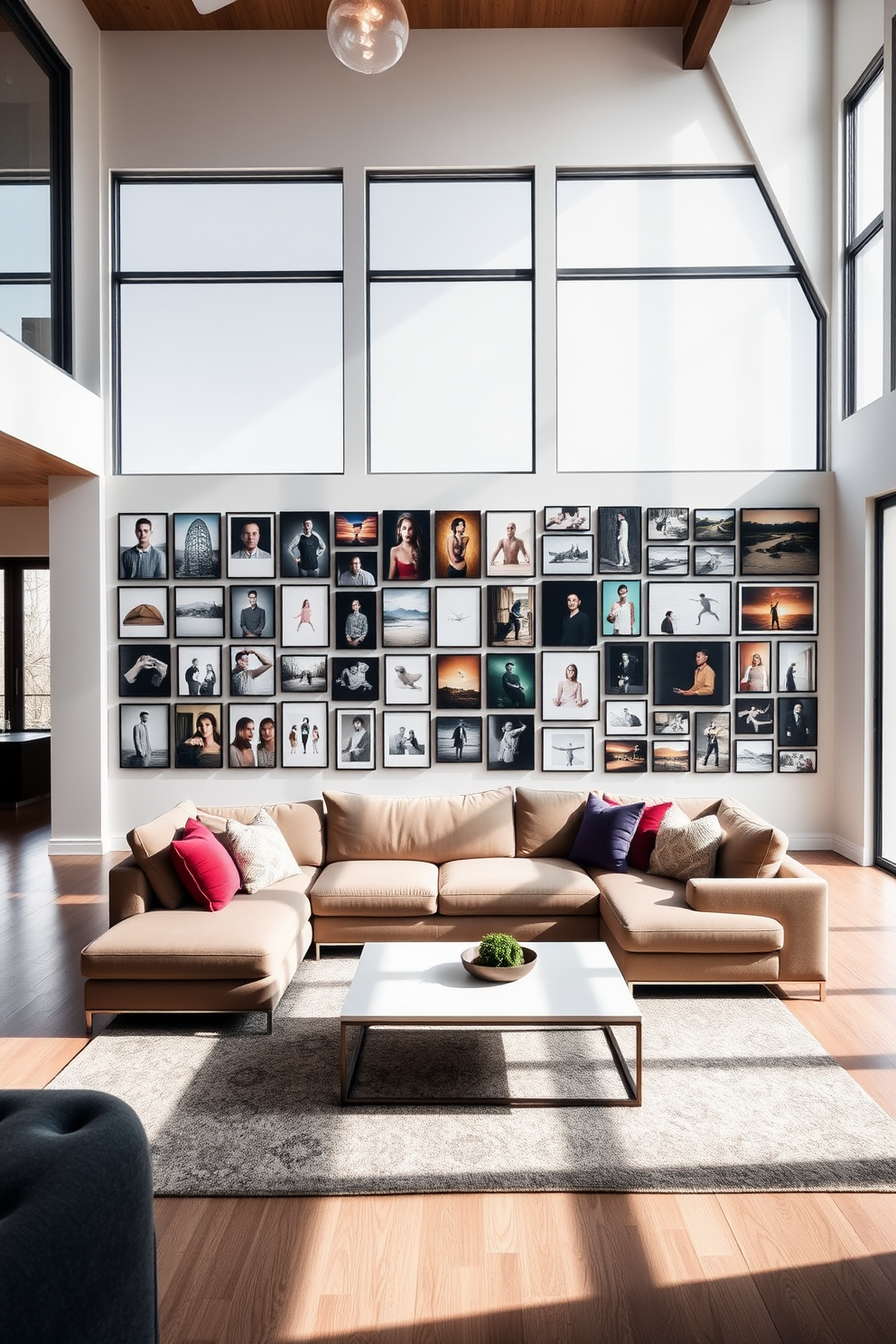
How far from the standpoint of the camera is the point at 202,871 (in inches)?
166

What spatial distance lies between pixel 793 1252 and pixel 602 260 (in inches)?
271

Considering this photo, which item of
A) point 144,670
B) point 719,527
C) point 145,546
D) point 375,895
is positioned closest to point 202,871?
point 375,895

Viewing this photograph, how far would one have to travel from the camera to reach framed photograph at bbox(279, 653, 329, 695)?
7.09 m

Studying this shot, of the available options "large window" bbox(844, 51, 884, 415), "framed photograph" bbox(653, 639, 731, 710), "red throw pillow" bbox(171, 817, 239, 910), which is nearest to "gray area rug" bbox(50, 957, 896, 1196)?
"red throw pillow" bbox(171, 817, 239, 910)

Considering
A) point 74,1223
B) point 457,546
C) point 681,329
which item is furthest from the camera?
point 681,329

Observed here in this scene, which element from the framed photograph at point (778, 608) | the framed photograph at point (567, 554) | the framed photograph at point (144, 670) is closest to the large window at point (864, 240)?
the framed photograph at point (778, 608)

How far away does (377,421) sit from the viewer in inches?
284

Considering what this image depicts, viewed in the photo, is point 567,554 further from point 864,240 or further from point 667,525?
point 864,240

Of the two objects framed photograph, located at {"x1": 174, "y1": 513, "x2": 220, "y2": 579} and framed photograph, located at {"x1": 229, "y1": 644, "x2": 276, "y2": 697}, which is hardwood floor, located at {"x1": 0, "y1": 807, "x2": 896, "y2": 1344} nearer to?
framed photograph, located at {"x1": 229, "y1": 644, "x2": 276, "y2": 697}

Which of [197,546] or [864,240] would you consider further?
[197,546]

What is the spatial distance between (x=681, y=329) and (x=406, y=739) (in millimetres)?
4019

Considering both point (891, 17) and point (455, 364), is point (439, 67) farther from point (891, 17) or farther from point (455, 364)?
point (891, 17)

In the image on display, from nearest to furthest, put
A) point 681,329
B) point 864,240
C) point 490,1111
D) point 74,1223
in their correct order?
point 74,1223 → point 490,1111 → point 864,240 → point 681,329

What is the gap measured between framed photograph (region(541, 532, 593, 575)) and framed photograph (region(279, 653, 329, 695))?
1.95 meters
